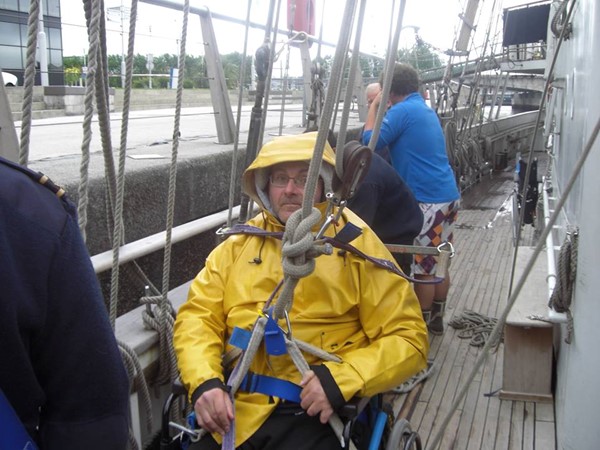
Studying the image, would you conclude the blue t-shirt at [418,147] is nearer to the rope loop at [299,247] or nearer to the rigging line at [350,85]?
A: the rigging line at [350,85]

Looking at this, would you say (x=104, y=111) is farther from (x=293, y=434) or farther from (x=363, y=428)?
(x=363, y=428)

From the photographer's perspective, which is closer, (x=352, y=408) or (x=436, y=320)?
(x=352, y=408)

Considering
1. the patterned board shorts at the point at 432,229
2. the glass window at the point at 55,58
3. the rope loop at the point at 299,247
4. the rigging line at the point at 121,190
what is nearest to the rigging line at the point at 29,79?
the rigging line at the point at 121,190

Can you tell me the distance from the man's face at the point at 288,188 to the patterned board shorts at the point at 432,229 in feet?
6.07

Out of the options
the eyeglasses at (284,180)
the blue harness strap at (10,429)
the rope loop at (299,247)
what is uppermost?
the eyeglasses at (284,180)

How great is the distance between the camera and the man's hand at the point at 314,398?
1.88m

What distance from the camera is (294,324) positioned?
2080 mm

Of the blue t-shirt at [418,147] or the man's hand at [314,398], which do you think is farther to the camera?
the blue t-shirt at [418,147]

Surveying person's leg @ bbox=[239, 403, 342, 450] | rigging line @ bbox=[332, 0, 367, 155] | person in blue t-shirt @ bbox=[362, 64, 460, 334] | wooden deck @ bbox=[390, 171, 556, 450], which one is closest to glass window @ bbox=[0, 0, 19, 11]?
wooden deck @ bbox=[390, 171, 556, 450]

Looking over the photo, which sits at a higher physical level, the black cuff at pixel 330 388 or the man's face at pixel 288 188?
the man's face at pixel 288 188

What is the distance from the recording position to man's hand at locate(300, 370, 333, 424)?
1878 mm

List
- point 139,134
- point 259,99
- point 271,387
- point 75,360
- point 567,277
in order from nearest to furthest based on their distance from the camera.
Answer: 1. point 75,360
2. point 271,387
3. point 567,277
4. point 259,99
5. point 139,134

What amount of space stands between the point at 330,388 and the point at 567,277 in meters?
1.21

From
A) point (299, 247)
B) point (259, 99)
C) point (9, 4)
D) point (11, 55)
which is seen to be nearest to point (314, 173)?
point (299, 247)
